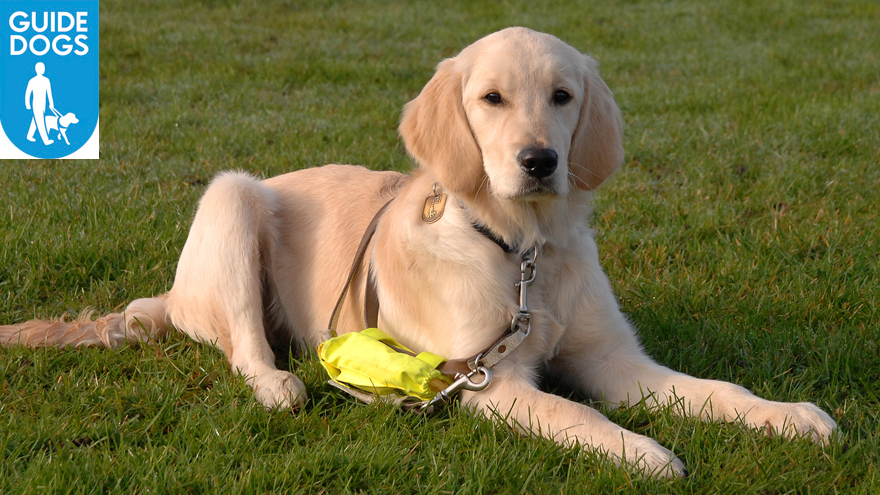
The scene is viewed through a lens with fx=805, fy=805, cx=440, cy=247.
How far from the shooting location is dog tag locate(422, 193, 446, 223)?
3.12 meters

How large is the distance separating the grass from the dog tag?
0.76m

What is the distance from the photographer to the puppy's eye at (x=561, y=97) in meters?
2.96

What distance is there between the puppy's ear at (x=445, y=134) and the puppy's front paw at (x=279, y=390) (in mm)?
947

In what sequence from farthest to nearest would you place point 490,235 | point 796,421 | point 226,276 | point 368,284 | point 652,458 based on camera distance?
1. point 226,276
2. point 368,284
3. point 490,235
4. point 796,421
5. point 652,458

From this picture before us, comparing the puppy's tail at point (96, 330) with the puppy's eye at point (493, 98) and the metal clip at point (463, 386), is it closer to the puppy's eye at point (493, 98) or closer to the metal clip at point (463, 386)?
the metal clip at point (463, 386)

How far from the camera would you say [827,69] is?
30.0ft

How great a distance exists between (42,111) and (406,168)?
3.71 m

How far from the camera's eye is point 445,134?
119 inches

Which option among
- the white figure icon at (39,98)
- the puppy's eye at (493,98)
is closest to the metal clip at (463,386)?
the puppy's eye at (493,98)

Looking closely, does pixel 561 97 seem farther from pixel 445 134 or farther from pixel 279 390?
pixel 279 390

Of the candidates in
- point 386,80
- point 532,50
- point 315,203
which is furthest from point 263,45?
point 532,50

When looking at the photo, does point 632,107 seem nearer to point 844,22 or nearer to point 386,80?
point 386,80

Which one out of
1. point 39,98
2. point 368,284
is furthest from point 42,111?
point 368,284

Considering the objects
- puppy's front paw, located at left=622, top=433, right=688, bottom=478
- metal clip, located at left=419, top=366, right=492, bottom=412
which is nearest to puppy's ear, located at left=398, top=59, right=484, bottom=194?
metal clip, located at left=419, top=366, right=492, bottom=412
